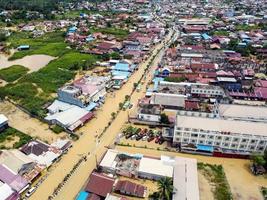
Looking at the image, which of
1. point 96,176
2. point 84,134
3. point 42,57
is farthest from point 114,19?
point 96,176

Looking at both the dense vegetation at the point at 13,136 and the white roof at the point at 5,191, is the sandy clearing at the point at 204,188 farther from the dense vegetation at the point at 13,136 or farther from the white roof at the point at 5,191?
the dense vegetation at the point at 13,136

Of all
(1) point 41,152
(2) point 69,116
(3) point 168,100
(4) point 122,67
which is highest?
(3) point 168,100

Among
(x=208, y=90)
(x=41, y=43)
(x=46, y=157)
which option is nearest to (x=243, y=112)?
(x=208, y=90)

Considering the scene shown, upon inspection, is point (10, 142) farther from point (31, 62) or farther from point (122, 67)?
point (31, 62)

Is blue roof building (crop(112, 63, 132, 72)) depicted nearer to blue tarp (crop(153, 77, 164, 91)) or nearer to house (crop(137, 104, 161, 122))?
blue tarp (crop(153, 77, 164, 91))

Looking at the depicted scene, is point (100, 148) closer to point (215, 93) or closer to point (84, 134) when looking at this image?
point (84, 134)

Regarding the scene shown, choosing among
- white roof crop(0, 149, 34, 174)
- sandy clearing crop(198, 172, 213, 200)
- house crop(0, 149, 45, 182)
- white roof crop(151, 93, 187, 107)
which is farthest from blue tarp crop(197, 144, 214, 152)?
white roof crop(0, 149, 34, 174)

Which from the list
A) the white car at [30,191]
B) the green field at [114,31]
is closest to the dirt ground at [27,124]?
the white car at [30,191]
